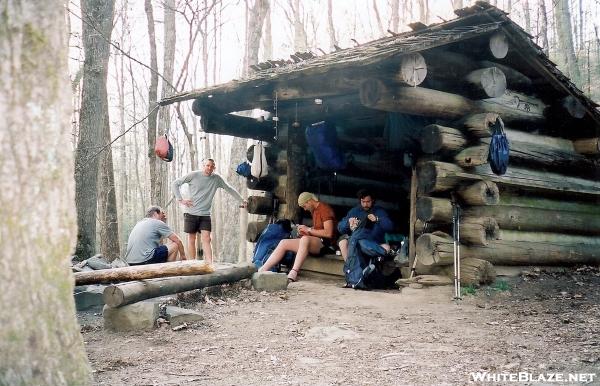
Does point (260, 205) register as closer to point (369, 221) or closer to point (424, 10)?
point (369, 221)

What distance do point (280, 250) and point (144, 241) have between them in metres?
2.30

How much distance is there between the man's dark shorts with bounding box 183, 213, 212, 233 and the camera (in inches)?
374

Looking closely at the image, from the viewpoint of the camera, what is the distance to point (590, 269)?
29.9 feet

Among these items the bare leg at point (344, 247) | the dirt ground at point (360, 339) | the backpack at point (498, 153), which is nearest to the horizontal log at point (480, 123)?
the backpack at point (498, 153)

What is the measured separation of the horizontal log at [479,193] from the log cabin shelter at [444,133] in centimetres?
2

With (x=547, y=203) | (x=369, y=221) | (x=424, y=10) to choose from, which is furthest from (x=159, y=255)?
(x=424, y=10)

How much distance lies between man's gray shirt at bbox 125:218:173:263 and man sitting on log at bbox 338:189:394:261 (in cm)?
300

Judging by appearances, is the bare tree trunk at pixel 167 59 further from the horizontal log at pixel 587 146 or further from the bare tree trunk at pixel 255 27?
the horizontal log at pixel 587 146

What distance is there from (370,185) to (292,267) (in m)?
2.79

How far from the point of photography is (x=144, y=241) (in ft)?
25.8

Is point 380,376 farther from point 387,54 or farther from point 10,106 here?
point 387,54

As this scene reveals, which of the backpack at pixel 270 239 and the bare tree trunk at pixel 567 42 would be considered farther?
the bare tree trunk at pixel 567 42

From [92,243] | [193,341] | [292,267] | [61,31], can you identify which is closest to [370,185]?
[292,267]

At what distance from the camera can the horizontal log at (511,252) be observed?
7.23 meters
